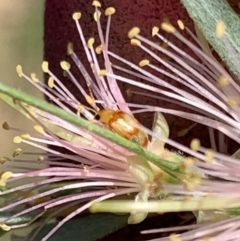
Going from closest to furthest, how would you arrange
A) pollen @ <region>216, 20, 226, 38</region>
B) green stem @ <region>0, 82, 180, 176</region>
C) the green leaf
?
green stem @ <region>0, 82, 180, 176</region>
pollen @ <region>216, 20, 226, 38</region>
the green leaf

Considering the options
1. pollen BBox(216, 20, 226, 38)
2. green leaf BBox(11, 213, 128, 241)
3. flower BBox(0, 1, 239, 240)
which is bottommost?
green leaf BBox(11, 213, 128, 241)

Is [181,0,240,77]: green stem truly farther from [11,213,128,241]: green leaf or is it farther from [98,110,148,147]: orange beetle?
[11,213,128,241]: green leaf

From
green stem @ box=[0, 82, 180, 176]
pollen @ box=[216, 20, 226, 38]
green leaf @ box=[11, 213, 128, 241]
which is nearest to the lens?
green stem @ box=[0, 82, 180, 176]

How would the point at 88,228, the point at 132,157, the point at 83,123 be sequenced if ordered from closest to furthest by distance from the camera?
1. the point at 83,123
2. the point at 132,157
3. the point at 88,228

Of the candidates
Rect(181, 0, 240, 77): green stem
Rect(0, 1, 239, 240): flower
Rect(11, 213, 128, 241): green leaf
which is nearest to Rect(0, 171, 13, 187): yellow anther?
Rect(0, 1, 239, 240): flower

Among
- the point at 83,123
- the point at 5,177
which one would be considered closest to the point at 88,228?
the point at 5,177

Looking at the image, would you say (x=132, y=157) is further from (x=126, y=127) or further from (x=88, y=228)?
(x=88, y=228)

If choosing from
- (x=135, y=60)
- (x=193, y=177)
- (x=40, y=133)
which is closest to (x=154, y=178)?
(x=193, y=177)
